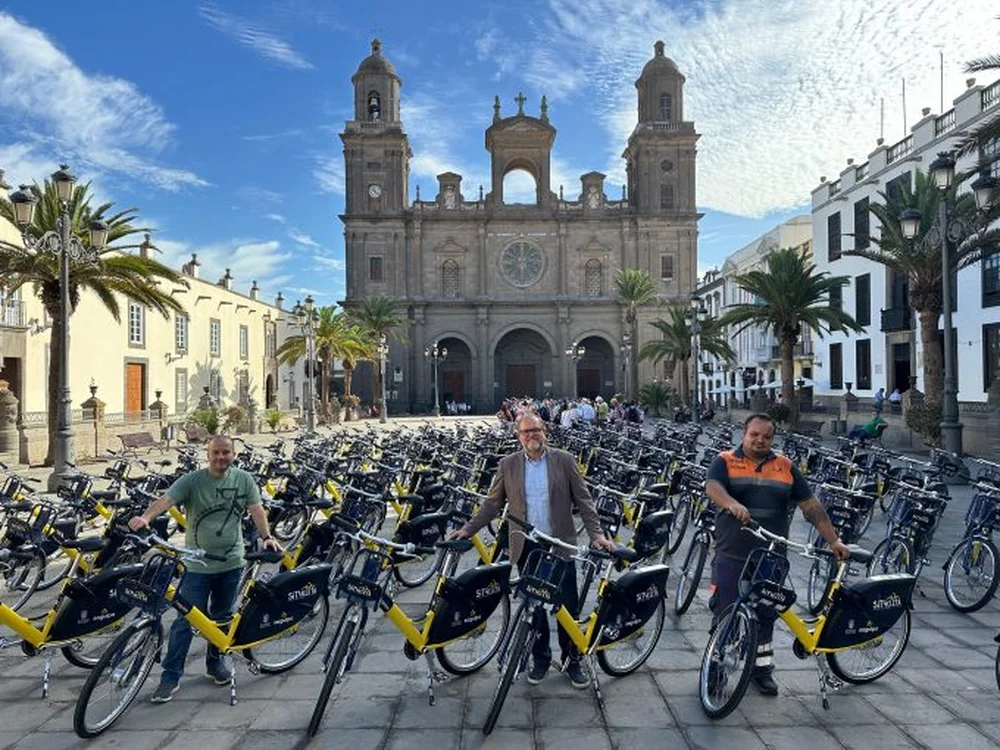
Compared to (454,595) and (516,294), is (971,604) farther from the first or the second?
(516,294)

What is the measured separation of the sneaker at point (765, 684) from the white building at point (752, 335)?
117ft

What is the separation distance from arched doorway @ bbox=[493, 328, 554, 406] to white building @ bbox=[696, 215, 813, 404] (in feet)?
41.1

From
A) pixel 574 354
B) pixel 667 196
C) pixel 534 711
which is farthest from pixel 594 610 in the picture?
pixel 667 196

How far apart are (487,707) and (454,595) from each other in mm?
747

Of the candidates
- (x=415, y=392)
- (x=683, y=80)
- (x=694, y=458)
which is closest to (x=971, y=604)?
(x=694, y=458)

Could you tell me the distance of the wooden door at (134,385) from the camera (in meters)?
33.4

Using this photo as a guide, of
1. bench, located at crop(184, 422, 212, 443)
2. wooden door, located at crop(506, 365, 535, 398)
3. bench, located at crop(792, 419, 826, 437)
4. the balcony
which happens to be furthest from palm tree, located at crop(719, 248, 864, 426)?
wooden door, located at crop(506, 365, 535, 398)

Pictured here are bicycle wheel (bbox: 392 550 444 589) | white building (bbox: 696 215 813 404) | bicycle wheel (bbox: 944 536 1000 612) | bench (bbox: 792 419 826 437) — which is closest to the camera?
bicycle wheel (bbox: 944 536 1000 612)

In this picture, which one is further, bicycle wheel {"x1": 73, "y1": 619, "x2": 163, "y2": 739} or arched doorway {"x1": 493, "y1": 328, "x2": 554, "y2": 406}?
arched doorway {"x1": 493, "y1": 328, "x2": 554, "y2": 406}

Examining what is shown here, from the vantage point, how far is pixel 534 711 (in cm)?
487

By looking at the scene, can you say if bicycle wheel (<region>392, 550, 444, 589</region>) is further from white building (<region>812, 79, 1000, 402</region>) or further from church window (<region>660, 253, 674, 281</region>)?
church window (<region>660, 253, 674, 281</region>)

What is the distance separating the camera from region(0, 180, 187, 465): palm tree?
59.5 feet

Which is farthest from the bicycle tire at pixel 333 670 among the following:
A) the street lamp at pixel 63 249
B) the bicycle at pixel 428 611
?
the street lamp at pixel 63 249

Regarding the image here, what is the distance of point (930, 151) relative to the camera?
29297 millimetres
